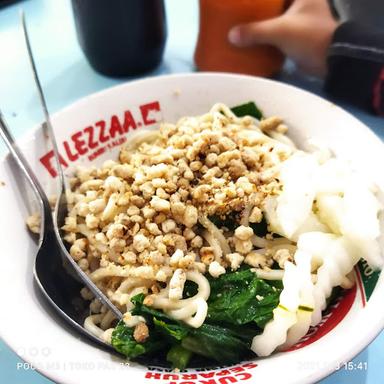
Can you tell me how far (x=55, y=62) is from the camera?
1.72 metres

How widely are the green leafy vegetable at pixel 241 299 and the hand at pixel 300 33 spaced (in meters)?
0.80

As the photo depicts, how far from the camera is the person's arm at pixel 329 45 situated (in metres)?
1.35

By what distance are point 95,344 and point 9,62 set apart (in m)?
1.23

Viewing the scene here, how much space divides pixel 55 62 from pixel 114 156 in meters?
0.71

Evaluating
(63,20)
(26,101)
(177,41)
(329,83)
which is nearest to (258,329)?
(329,83)

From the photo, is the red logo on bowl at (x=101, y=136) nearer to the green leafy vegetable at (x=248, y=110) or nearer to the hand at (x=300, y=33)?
the green leafy vegetable at (x=248, y=110)

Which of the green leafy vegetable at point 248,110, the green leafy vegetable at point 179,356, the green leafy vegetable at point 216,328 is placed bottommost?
the green leafy vegetable at point 179,356

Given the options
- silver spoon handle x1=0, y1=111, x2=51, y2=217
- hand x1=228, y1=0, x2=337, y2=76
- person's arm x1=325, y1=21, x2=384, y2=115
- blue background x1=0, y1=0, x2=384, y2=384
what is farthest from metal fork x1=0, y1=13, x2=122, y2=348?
person's arm x1=325, y1=21, x2=384, y2=115

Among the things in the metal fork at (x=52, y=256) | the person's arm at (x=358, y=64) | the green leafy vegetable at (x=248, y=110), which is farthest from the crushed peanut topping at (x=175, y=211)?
the person's arm at (x=358, y=64)

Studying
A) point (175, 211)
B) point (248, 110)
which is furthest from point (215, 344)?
point (248, 110)

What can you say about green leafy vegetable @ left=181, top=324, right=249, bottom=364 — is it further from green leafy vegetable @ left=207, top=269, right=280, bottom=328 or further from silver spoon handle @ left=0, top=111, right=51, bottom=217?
silver spoon handle @ left=0, top=111, right=51, bottom=217

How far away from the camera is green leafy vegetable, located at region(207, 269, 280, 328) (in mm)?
804

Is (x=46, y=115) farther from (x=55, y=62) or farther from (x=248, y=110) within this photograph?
(x=55, y=62)

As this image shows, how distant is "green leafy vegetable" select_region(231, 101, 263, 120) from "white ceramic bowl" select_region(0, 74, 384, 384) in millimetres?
17
